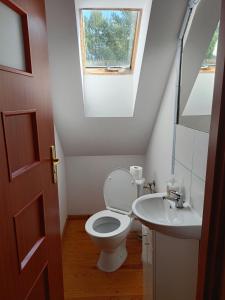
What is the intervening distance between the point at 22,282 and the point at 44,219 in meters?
0.26

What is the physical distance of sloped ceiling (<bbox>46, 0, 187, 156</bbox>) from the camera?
1.39m

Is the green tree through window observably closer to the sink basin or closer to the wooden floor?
the sink basin

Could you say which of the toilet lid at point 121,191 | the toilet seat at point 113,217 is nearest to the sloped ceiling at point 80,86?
the toilet lid at point 121,191

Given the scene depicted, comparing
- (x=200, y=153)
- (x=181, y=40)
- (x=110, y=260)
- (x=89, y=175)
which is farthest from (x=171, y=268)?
(x=89, y=175)

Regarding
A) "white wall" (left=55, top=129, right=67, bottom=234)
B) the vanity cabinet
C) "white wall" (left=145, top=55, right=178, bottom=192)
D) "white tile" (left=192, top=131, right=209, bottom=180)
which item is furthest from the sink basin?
"white wall" (left=55, top=129, right=67, bottom=234)

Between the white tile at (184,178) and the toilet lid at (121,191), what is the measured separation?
0.69 metres

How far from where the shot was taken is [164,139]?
1957 mm

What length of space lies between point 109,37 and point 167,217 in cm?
162

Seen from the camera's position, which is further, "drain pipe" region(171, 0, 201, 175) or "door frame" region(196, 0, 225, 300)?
"drain pipe" region(171, 0, 201, 175)

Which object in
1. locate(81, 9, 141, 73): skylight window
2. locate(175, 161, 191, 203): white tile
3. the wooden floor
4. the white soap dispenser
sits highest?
locate(81, 9, 141, 73): skylight window

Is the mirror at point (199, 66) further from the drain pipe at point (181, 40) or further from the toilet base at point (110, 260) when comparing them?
the toilet base at point (110, 260)

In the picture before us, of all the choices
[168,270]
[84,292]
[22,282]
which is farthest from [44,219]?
[84,292]

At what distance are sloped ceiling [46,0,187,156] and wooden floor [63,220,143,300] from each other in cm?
112

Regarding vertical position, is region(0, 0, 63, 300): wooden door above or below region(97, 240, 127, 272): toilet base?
above
